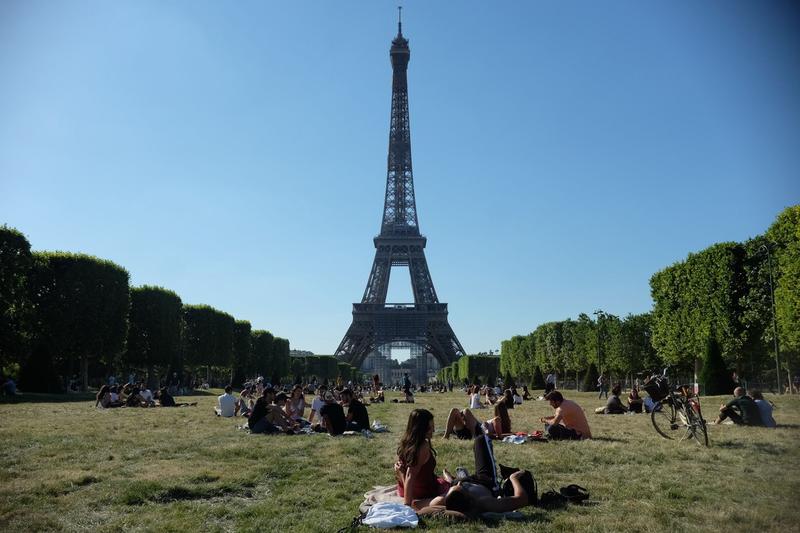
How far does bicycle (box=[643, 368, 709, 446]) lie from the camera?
1405 cm

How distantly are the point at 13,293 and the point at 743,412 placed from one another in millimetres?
34498

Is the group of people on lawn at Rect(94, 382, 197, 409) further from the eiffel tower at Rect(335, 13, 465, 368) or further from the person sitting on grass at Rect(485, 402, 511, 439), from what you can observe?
the eiffel tower at Rect(335, 13, 465, 368)

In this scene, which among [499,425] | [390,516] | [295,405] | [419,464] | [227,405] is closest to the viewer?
[390,516]

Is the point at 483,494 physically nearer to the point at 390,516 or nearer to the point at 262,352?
the point at 390,516

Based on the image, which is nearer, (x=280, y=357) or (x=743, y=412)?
(x=743, y=412)

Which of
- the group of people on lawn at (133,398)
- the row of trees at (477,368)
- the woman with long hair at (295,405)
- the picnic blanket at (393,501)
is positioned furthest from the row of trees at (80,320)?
the row of trees at (477,368)

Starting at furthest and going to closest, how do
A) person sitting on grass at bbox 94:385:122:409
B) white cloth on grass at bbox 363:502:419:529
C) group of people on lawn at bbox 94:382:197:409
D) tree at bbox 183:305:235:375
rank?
tree at bbox 183:305:235:375 < group of people on lawn at bbox 94:382:197:409 < person sitting on grass at bbox 94:385:122:409 < white cloth on grass at bbox 363:502:419:529

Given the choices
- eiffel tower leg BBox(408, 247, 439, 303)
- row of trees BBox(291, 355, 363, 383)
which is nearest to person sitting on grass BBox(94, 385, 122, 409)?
eiffel tower leg BBox(408, 247, 439, 303)

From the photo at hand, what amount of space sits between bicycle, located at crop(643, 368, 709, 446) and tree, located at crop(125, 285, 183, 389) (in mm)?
43365

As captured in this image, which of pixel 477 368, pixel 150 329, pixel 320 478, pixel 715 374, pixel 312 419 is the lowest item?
pixel 320 478

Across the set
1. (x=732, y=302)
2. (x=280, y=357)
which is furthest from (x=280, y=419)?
(x=280, y=357)

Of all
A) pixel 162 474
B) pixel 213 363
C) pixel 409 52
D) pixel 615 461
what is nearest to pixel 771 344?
pixel 615 461

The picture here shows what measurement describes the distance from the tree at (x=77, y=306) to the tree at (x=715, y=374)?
3466cm

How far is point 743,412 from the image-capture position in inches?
682
